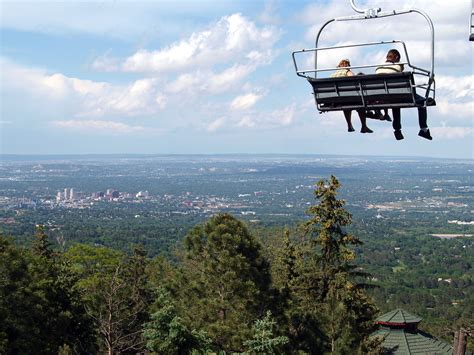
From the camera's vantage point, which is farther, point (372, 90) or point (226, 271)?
point (226, 271)

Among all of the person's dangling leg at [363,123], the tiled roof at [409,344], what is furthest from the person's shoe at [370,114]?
the tiled roof at [409,344]

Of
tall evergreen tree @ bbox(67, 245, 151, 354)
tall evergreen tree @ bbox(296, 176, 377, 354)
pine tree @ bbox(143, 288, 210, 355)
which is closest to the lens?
pine tree @ bbox(143, 288, 210, 355)

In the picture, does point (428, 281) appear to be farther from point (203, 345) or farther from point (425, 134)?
point (425, 134)

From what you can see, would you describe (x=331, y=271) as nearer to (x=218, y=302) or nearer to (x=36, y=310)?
(x=218, y=302)

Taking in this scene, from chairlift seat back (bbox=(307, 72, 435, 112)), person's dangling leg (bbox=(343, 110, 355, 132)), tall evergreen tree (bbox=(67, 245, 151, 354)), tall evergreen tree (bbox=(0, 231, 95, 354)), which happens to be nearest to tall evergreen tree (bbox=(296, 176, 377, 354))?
tall evergreen tree (bbox=(67, 245, 151, 354))

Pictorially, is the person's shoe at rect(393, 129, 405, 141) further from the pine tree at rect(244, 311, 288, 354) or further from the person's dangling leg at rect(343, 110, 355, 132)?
the pine tree at rect(244, 311, 288, 354)

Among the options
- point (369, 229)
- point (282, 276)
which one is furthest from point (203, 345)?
point (369, 229)
